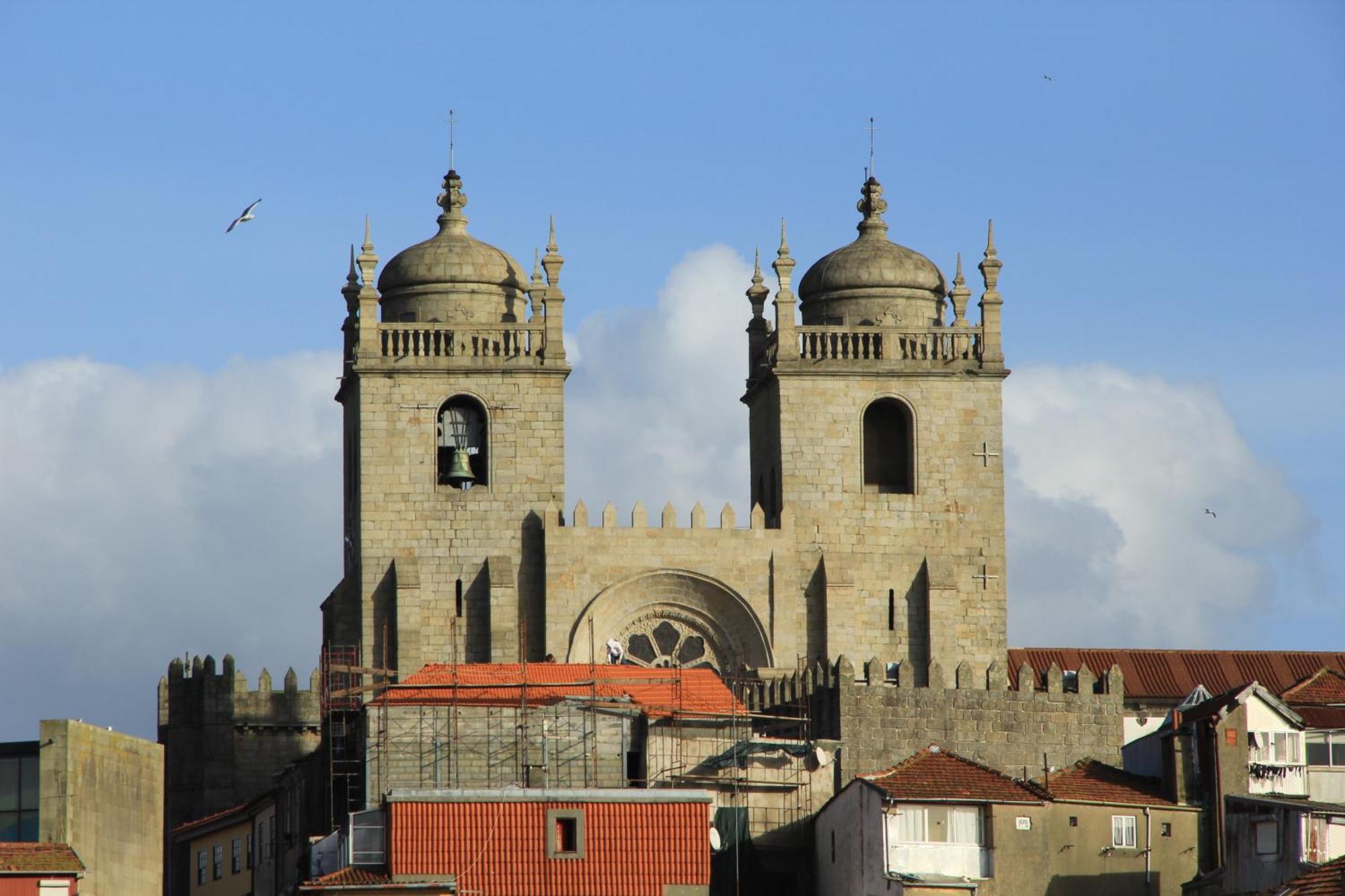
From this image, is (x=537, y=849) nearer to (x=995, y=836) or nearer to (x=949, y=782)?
(x=949, y=782)

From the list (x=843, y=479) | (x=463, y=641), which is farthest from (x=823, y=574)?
(x=463, y=641)

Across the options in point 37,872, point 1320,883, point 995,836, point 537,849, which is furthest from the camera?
point 995,836

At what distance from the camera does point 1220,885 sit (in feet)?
259

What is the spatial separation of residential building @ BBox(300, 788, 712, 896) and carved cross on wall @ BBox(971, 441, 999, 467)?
82.5ft

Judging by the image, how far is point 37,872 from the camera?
249 feet

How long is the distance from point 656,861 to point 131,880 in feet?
42.4

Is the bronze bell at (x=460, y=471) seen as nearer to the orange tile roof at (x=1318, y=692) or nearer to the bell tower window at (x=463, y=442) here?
the bell tower window at (x=463, y=442)

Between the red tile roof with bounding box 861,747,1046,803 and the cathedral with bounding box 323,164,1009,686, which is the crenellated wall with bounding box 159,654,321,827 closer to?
the cathedral with bounding box 323,164,1009,686

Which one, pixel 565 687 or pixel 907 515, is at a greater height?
pixel 907 515

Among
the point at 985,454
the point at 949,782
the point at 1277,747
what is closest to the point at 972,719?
the point at 1277,747

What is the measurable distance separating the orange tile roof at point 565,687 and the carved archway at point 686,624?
20.4ft

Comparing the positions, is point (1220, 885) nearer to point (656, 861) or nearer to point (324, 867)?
point (656, 861)

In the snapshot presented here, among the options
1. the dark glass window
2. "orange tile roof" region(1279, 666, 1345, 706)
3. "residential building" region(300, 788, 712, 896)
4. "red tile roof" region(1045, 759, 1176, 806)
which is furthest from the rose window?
the dark glass window

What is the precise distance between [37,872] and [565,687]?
49.1ft
